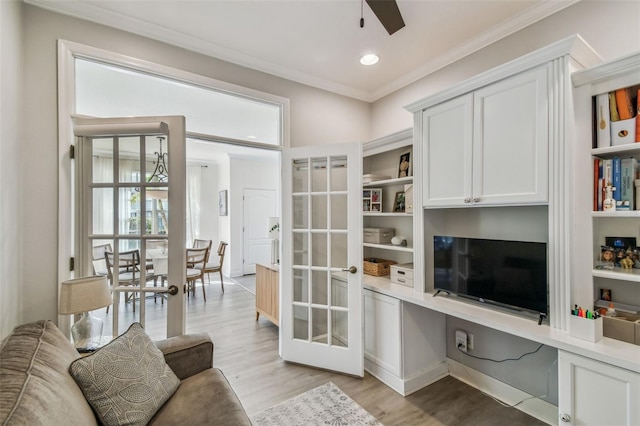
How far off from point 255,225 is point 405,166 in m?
4.94

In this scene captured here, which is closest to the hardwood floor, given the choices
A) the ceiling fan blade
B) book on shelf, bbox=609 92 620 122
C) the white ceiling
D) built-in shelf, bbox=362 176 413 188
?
built-in shelf, bbox=362 176 413 188

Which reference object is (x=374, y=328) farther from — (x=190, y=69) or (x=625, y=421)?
(x=190, y=69)

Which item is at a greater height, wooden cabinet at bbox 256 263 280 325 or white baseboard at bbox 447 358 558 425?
wooden cabinet at bbox 256 263 280 325

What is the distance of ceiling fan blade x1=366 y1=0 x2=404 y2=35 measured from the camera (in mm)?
1515

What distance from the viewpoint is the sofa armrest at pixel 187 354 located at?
1723mm

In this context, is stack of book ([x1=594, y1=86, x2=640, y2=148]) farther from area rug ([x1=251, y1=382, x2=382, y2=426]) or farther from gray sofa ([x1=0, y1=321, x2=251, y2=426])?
gray sofa ([x1=0, y1=321, x2=251, y2=426])

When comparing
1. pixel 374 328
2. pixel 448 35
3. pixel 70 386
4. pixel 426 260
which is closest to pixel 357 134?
pixel 448 35

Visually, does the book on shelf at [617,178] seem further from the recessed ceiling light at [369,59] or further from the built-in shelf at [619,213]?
the recessed ceiling light at [369,59]

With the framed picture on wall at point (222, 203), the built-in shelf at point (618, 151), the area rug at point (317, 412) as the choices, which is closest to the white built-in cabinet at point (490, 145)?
the built-in shelf at point (618, 151)

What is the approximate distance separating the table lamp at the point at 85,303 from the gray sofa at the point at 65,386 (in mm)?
213

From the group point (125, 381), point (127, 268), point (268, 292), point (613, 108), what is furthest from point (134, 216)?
point (613, 108)

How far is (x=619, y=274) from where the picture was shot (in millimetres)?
1477

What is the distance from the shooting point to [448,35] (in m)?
2.41

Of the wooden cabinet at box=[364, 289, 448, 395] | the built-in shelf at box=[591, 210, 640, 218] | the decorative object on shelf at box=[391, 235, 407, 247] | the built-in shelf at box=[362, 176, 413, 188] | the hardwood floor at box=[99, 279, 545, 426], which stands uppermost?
the built-in shelf at box=[362, 176, 413, 188]
